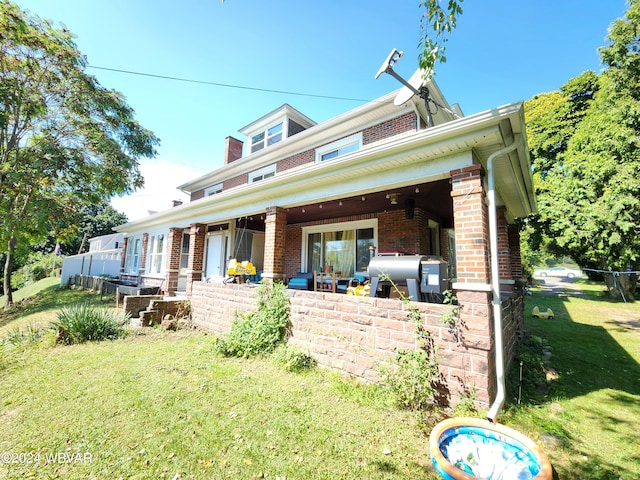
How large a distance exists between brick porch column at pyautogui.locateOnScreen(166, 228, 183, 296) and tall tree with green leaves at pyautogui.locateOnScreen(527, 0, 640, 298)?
1662 centimetres

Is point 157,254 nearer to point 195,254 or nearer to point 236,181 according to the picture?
point 195,254

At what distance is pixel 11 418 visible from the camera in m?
3.11

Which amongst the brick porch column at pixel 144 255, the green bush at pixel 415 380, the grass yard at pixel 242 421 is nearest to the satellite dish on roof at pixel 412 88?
the green bush at pixel 415 380

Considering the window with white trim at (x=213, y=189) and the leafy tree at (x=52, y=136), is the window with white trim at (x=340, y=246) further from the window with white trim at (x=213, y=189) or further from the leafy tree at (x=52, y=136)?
the leafy tree at (x=52, y=136)

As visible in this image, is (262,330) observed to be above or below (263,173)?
below

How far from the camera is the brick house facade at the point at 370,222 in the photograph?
3.36 metres

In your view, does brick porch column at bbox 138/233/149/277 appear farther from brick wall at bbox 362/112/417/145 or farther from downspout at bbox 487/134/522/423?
downspout at bbox 487/134/522/423

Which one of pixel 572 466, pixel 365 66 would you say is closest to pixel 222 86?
pixel 365 66

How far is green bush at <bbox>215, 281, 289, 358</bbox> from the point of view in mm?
5113

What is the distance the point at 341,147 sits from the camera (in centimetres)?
871

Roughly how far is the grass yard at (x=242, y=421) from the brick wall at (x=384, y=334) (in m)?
0.38

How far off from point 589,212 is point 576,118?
318 inches

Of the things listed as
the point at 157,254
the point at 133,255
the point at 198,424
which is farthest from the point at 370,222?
the point at 133,255

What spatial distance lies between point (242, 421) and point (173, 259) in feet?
27.1
